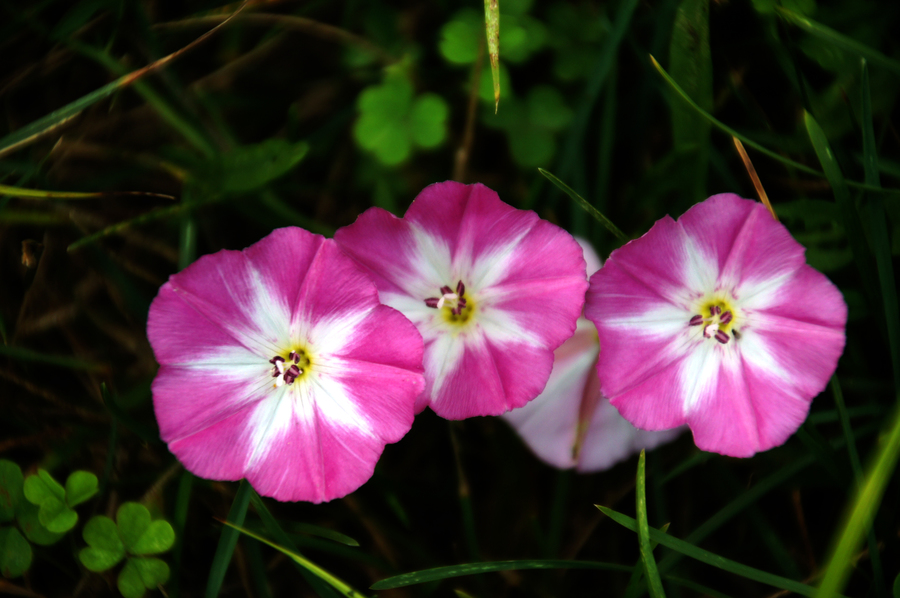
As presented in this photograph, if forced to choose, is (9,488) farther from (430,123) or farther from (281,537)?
(430,123)

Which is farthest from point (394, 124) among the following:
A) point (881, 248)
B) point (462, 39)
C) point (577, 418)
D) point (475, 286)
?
point (881, 248)

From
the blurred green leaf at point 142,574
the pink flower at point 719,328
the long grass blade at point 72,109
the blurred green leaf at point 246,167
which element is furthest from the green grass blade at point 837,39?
the blurred green leaf at point 142,574

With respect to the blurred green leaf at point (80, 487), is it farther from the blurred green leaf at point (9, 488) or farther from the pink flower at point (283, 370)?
the pink flower at point (283, 370)

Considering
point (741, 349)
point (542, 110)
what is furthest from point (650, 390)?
point (542, 110)

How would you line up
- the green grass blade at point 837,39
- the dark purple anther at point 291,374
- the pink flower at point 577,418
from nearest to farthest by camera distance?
the dark purple anther at point 291,374 < the green grass blade at point 837,39 < the pink flower at point 577,418

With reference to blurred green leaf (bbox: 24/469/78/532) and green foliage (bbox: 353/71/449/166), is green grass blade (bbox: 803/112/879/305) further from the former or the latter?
blurred green leaf (bbox: 24/469/78/532)

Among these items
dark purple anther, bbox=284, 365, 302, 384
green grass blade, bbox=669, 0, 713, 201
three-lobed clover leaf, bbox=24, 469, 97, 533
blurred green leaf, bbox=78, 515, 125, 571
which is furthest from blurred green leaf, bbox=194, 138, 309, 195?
green grass blade, bbox=669, 0, 713, 201
